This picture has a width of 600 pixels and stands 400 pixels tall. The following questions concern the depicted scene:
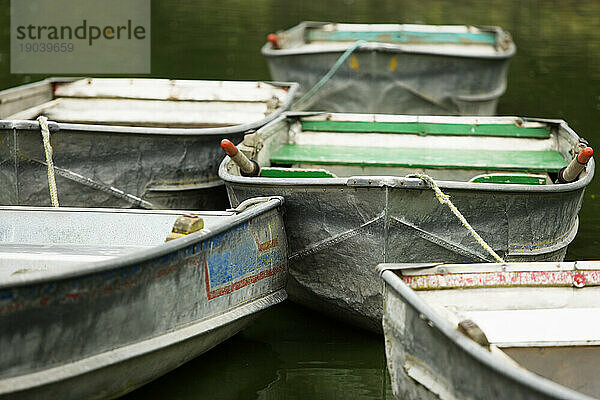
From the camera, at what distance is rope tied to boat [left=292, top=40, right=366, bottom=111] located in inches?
409

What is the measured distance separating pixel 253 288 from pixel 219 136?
188cm

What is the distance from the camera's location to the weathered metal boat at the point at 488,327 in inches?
147

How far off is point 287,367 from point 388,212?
1.12 metres

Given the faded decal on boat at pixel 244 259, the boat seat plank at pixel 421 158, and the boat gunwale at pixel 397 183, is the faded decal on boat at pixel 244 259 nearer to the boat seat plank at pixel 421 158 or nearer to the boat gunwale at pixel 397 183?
Answer: the boat gunwale at pixel 397 183

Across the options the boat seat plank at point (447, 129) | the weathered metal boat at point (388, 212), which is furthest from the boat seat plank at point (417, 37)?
the weathered metal boat at point (388, 212)

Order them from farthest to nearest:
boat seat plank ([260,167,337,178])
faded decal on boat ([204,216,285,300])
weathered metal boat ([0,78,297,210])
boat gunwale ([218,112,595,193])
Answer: weathered metal boat ([0,78,297,210])
boat seat plank ([260,167,337,178])
boat gunwale ([218,112,595,193])
faded decal on boat ([204,216,285,300])

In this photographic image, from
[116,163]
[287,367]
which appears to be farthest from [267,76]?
[287,367]

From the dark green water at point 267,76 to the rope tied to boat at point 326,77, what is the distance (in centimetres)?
291

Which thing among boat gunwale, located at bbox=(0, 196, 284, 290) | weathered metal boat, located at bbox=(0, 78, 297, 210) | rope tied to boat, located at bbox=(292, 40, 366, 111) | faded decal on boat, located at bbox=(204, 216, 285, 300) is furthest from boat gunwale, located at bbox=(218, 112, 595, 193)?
Result: rope tied to boat, located at bbox=(292, 40, 366, 111)

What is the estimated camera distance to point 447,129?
24.4ft

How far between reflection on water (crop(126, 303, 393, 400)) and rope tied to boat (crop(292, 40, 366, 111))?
476 centimetres

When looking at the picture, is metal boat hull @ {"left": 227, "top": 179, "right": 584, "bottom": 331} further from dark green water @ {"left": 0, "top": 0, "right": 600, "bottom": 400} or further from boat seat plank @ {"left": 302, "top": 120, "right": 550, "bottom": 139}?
boat seat plank @ {"left": 302, "top": 120, "right": 550, "bottom": 139}

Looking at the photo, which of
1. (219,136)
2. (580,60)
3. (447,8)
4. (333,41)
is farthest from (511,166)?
(447,8)

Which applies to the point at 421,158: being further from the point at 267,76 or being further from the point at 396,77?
the point at 267,76
